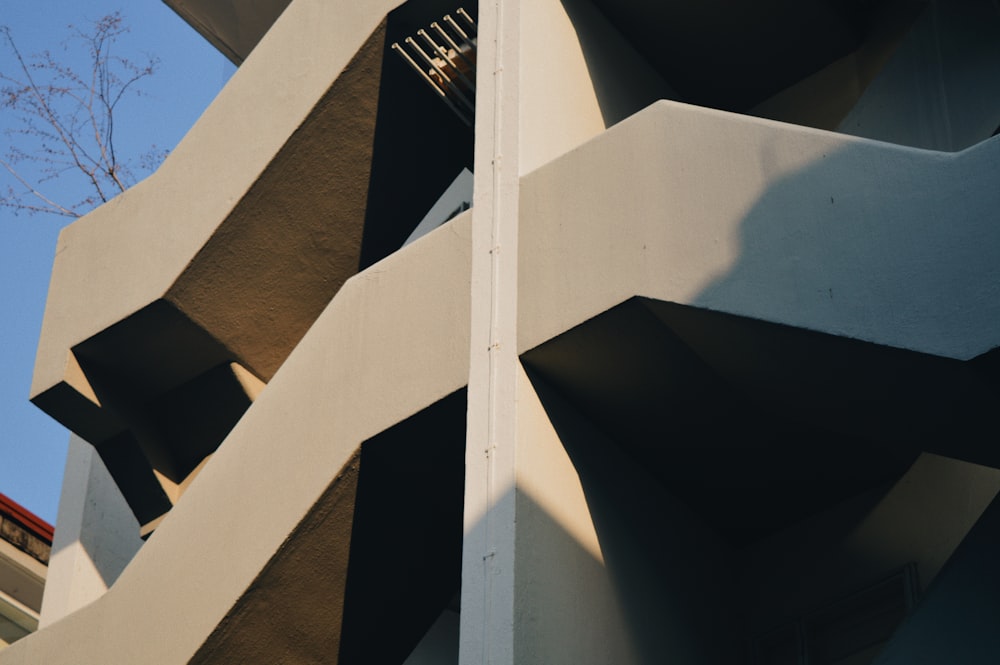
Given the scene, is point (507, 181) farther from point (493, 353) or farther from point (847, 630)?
point (847, 630)

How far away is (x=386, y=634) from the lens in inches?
360

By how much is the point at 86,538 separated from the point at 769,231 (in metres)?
8.18

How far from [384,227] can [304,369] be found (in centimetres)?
263

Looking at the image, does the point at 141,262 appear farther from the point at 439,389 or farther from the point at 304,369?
the point at 439,389

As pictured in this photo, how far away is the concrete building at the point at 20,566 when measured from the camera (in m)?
15.3

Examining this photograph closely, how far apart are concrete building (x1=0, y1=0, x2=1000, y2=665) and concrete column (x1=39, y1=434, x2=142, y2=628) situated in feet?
4.29

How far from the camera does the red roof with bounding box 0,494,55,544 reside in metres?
15.3

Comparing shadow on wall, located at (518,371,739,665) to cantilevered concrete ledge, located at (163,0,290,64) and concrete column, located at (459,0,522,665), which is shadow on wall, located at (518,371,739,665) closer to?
concrete column, located at (459,0,522,665)

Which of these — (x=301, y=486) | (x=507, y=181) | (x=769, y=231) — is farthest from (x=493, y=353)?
(x=769, y=231)

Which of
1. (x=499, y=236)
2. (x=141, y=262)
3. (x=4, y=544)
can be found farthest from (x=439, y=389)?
(x=4, y=544)

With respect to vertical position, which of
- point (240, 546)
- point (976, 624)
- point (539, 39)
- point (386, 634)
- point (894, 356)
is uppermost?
point (539, 39)

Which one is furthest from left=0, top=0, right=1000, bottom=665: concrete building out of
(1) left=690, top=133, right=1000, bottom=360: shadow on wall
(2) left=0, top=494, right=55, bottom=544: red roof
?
(2) left=0, top=494, right=55, bottom=544: red roof

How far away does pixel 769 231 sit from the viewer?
6883 mm

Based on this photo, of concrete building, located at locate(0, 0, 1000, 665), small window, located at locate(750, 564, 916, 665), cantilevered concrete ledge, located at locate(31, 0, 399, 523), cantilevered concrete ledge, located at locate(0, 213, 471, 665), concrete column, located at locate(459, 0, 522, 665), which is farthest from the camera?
cantilevered concrete ledge, located at locate(31, 0, 399, 523)
